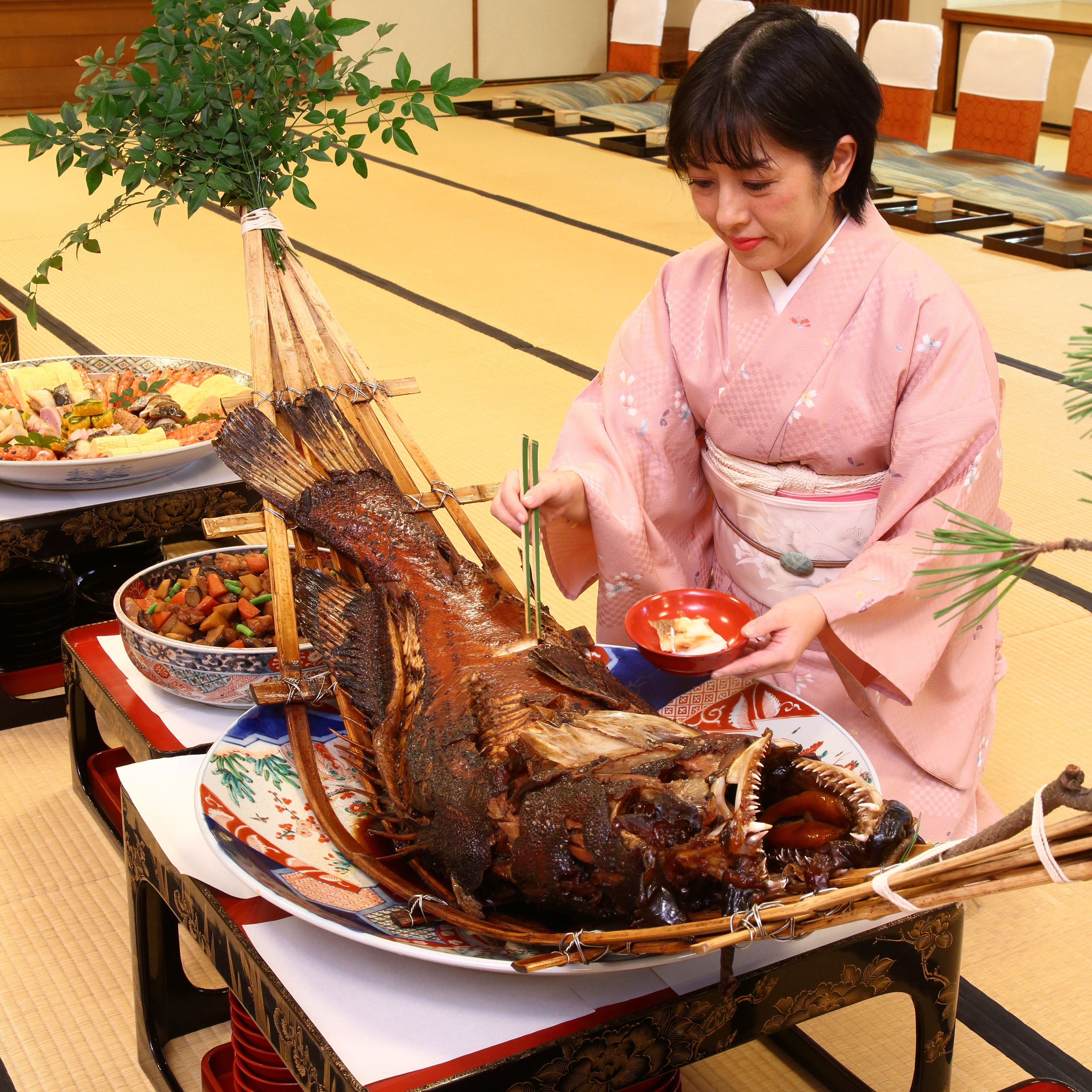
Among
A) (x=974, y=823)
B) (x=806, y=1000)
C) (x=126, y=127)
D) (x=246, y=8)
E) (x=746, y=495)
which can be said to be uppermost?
(x=246, y=8)

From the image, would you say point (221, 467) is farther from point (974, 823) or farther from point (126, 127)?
point (974, 823)

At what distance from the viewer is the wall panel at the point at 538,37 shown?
10.5m

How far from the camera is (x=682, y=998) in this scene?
48.8 inches

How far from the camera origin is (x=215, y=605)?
203 centimetres

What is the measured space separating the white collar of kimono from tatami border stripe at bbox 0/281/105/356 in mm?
Answer: 2888

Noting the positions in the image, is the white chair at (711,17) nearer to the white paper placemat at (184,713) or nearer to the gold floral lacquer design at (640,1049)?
the white paper placemat at (184,713)

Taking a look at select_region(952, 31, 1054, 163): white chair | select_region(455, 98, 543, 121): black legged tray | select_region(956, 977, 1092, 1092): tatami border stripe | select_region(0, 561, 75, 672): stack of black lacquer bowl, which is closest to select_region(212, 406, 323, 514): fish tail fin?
select_region(0, 561, 75, 672): stack of black lacquer bowl

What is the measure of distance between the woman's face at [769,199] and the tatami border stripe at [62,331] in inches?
118

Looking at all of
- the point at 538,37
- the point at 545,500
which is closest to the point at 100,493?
the point at 545,500

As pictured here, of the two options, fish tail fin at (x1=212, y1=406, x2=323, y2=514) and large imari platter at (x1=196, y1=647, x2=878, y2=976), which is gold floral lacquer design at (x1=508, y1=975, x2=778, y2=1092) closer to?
large imari platter at (x1=196, y1=647, x2=878, y2=976)

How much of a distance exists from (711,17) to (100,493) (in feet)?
20.4

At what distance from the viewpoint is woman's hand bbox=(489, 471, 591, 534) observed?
1.78m

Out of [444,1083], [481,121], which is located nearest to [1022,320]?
[444,1083]

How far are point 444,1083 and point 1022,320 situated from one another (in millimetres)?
4238
